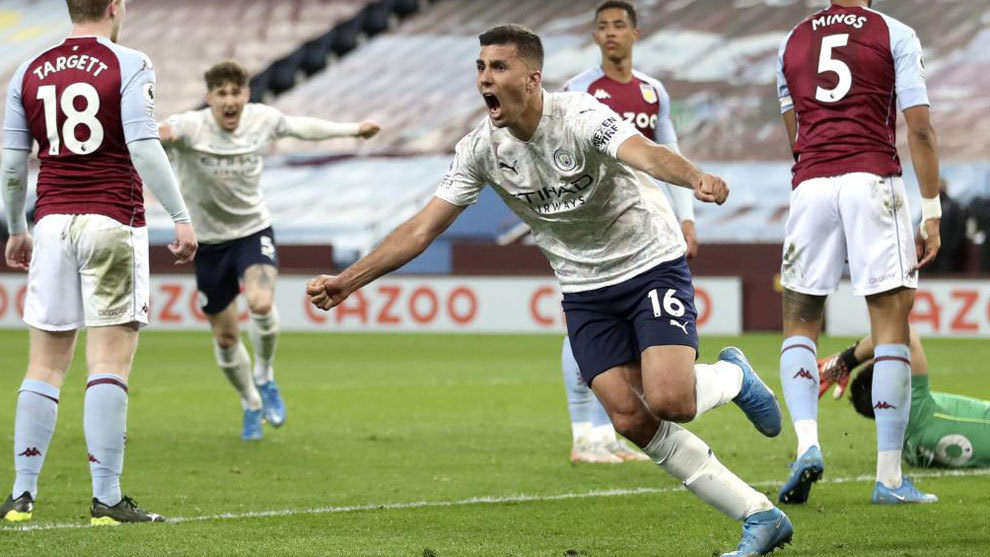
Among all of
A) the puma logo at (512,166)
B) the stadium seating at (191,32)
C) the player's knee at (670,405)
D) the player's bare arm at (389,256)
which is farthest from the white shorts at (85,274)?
the stadium seating at (191,32)

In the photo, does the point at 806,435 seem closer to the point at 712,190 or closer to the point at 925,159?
the point at 925,159

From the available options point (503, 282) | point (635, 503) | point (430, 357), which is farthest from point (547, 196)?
point (503, 282)

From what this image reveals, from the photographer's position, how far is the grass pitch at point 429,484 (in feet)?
A: 18.4

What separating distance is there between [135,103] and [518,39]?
Result: 1.67m

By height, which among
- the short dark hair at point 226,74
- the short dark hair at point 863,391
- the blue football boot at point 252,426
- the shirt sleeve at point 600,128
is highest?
the short dark hair at point 226,74

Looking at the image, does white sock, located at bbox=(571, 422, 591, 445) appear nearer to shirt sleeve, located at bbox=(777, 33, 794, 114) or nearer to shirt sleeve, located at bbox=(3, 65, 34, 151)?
shirt sleeve, located at bbox=(777, 33, 794, 114)

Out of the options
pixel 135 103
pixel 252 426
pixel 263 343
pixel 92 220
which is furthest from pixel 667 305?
pixel 263 343

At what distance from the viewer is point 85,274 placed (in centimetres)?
617

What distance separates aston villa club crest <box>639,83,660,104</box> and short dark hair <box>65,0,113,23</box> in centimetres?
322

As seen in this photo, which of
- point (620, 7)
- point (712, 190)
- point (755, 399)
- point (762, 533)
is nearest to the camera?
point (712, 190)

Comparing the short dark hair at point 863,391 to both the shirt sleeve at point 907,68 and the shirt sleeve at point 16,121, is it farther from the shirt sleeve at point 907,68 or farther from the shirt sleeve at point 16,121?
the shirt sleeve at point 16,121

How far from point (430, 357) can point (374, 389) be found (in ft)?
12.4

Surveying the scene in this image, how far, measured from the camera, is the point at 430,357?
55.0 feet

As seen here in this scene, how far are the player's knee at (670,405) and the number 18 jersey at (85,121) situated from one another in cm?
230
